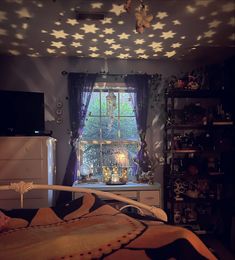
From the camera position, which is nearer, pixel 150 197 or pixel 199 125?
pixel 150 197

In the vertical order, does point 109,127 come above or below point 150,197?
above

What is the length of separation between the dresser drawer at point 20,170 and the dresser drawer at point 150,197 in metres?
1.42

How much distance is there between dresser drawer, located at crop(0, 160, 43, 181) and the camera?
3.48 meters

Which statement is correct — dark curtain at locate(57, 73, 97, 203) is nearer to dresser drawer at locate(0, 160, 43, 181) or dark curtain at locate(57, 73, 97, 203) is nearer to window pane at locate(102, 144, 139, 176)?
window pane at locate(102, 144, 139, 176)

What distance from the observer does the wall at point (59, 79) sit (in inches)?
171

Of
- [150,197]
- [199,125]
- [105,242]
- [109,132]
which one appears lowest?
[150,197]

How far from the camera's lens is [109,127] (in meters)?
4.65

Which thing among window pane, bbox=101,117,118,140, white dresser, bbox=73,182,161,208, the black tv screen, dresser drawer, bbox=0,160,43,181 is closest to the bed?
dresser drawer, bbox=0,160,43,181

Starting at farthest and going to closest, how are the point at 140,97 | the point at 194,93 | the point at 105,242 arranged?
the point at 140,97 < the point at 194,93 < the point at 105,242

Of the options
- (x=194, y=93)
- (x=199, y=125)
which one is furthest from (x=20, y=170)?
(x=194, y=93)

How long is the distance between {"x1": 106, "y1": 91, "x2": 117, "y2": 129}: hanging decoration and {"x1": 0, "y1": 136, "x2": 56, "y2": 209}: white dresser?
1.41 meters

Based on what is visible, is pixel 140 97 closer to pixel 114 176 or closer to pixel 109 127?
pixel 109 127

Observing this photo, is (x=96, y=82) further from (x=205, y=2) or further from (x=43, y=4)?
(x=205, y=2)

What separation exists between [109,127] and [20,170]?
1719 mm
